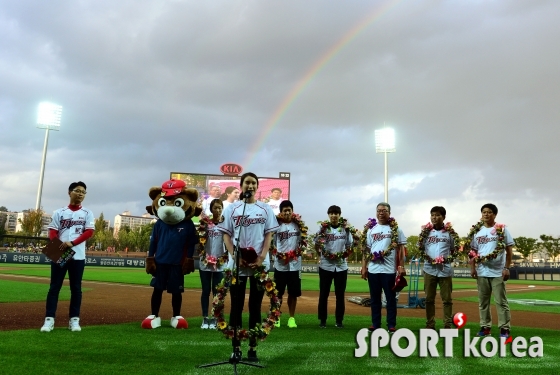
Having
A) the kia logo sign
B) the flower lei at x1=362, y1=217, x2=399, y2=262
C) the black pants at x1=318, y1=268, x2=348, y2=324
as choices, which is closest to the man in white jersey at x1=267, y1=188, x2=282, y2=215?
the kia logo sign

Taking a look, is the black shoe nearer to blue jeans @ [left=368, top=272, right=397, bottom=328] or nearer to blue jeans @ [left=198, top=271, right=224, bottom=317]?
blue jeans @ [left=368, top=272, right=397, bottom=328]

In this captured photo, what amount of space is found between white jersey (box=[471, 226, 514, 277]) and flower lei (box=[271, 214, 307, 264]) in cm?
306

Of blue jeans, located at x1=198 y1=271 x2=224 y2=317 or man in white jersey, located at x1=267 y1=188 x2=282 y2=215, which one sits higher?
man in white jersey, located at x1=267 y1=188 x2=282 y2=215

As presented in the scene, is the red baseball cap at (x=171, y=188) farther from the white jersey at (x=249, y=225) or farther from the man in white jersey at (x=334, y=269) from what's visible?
the white jersey at (x=249, y=225)

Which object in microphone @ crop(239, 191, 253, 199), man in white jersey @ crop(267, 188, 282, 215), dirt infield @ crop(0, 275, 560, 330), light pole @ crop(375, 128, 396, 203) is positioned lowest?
dirt infield @ crop(0, 275, 560, 330)

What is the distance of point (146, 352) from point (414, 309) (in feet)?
34.6

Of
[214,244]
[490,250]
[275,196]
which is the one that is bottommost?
[214,244]

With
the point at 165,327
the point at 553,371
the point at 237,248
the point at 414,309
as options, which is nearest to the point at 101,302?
the point at 165,327

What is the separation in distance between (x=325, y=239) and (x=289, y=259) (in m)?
0.85

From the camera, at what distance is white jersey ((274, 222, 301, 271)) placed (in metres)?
9.12

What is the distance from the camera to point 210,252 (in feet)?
28.1

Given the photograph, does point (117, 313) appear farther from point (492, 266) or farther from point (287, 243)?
point (492, 266)

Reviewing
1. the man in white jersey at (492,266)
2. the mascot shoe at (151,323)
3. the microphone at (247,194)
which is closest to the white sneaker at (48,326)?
the mascot shoe at (151,323)

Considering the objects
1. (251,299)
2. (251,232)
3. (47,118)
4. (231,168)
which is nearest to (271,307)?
(251,299)
